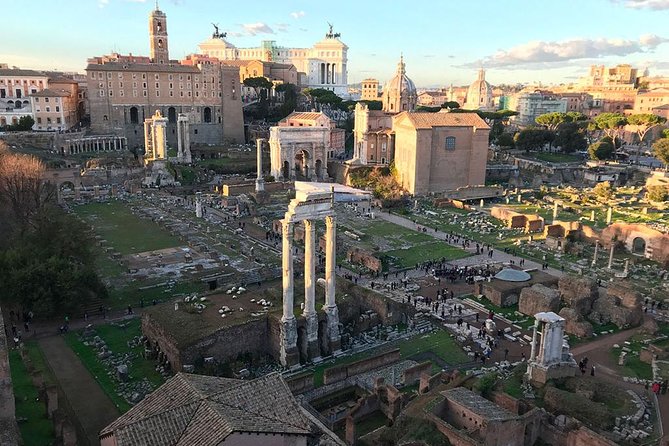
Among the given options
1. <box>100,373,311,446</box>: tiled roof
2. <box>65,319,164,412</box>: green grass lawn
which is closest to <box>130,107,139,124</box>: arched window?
<box>65,319,164,412</box>: green grass lawn

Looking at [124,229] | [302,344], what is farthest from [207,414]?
[124,229]

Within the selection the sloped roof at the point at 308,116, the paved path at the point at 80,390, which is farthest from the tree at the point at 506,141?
the paved path at the point at 80,390

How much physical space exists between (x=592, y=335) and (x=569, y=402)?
7966 millimetres

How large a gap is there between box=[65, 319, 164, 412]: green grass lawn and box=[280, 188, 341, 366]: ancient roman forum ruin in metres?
4.96

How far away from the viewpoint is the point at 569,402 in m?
17.4

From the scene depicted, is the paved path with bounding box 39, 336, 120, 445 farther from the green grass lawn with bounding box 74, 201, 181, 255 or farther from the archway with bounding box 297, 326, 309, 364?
the green grass lawn with bounding box 74, 201, 181, 255

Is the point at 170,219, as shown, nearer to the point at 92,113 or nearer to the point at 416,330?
the point at 416,330

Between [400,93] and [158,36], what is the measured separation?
3621 centimetres

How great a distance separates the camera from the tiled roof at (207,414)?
11.8 m

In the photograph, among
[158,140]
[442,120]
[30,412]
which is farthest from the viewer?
[158,140]

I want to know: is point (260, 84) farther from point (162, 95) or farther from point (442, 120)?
point (442, 120)

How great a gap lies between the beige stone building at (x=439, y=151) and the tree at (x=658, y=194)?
15335 millimetres

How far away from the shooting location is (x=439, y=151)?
5625 centimetres

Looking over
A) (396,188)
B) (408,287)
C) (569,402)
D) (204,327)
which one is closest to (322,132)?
(396,188)
